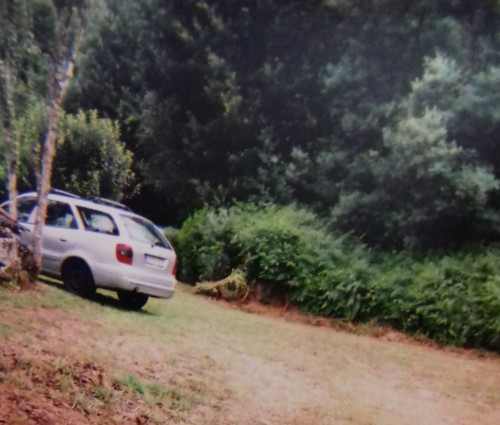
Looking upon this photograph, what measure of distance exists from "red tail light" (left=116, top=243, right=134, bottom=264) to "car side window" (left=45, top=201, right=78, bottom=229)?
2.75 ft

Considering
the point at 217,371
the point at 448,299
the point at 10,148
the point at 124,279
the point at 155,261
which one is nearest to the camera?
the point at 217,371

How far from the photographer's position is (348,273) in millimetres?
11102

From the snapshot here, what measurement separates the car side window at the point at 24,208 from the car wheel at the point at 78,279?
1.11 m

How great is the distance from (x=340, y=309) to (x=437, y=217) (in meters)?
3.10

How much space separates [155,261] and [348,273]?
4.43 meters

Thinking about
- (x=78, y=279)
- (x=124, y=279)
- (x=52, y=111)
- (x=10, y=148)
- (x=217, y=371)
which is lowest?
(x=217, y=371)

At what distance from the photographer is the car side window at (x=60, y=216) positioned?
8352 mm

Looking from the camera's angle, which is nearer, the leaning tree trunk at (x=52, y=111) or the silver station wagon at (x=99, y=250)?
the leaning tree trunk at (x=52, y=111)

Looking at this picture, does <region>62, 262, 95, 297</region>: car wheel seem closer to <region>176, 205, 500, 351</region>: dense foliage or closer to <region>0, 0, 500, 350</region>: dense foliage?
<region>0, 0, 500, 350</region>: dense foliage

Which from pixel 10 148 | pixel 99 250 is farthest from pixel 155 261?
pixel 10 148

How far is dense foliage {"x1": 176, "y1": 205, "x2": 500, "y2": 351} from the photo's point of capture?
9867 mm

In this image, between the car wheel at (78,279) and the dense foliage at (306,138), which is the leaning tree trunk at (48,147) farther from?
the car wheel at (78,279)

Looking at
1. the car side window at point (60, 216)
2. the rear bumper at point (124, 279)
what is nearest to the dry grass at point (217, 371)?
the rear bumper at point (124, 279)

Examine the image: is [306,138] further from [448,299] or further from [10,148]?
[10,148]
